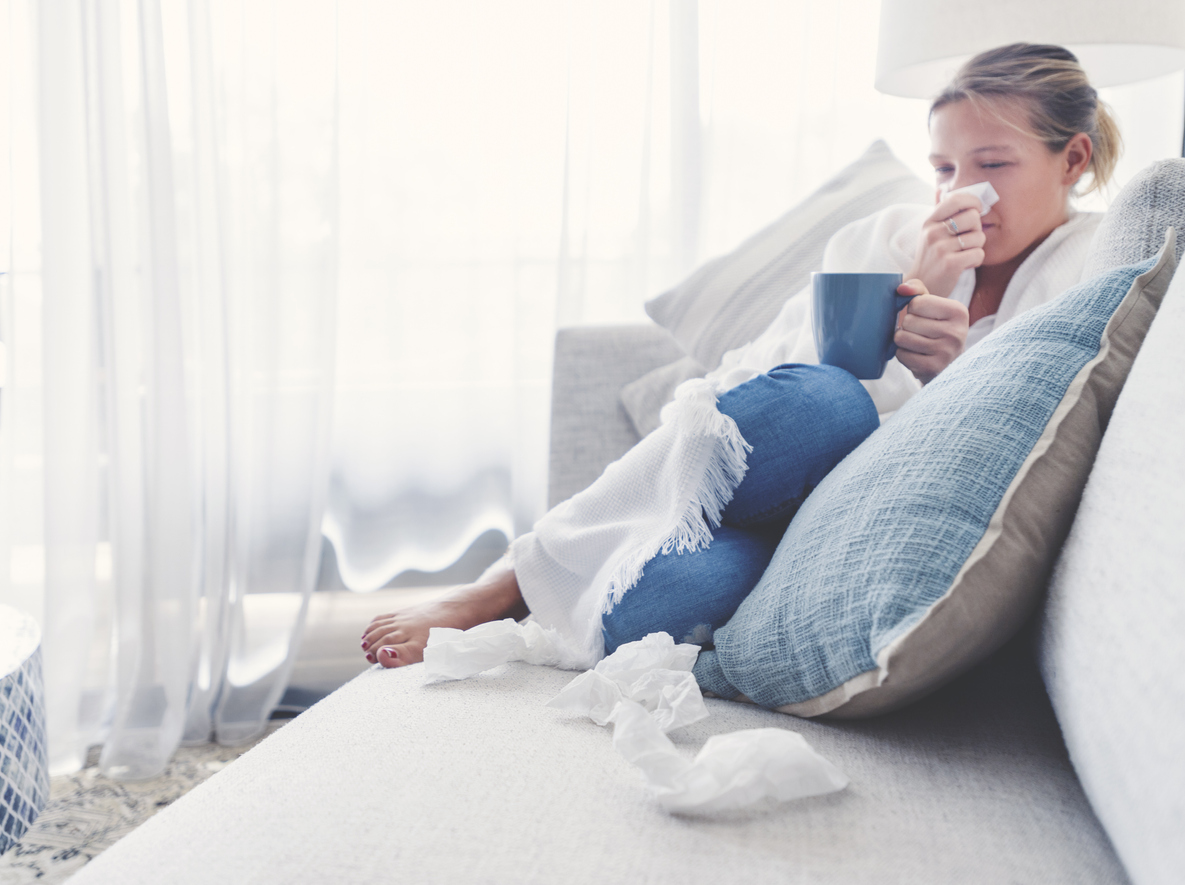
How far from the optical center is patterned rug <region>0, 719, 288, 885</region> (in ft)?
3.86

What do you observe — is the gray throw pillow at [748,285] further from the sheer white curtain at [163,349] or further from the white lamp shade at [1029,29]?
the sheer white curtain at [163,349]

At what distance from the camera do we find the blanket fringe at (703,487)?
0.72 metres

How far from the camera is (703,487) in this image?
750mm

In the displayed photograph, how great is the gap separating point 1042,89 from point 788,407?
0.66 meters

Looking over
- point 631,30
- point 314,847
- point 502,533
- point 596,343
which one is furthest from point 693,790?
point 631,30

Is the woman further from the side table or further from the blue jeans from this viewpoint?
the side table

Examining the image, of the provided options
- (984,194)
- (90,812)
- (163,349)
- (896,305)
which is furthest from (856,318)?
(90,812)

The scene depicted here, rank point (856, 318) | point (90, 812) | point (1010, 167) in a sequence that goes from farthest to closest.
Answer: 1. point (90, 812)
2. point (1010, 167)
3. point (856, 318)

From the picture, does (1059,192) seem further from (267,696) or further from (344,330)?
Result: (267,696)

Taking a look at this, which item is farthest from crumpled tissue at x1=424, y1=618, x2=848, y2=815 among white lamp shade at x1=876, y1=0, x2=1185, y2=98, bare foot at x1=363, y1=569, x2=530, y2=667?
white lamp shade at x1=876, y1=0, x2=1185, y2=98

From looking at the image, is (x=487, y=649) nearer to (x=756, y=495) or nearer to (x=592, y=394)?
(x=756, y=495)

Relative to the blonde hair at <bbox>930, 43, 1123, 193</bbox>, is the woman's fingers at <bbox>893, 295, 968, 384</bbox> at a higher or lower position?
lower

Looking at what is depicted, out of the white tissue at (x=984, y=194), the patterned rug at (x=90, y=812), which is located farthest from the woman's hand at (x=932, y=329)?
the patterned rug at (x=90, y=812)

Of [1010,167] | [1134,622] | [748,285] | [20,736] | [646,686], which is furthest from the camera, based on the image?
[748,285]
